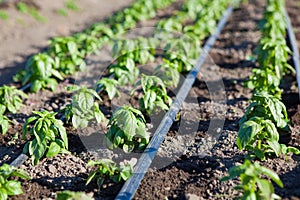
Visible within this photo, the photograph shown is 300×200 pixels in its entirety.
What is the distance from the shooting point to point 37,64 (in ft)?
16.1

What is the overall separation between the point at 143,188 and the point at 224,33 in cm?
459

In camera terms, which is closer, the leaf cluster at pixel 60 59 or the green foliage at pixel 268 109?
the green foliage at pixel 268 109

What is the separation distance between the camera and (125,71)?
504cm

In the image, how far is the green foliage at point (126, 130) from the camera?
3.60 m

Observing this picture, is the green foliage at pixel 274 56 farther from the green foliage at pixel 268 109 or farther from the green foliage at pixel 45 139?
the green foliage at pixel 45 139

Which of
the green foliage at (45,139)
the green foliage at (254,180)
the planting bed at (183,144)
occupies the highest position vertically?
the green foliage at (45,139)

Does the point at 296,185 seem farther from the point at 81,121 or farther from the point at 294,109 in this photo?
the point at 81,121

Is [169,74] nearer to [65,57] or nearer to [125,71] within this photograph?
[125,71]

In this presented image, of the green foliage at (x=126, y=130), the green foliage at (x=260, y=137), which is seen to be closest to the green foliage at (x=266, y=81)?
the green foliage at (x=260, y=137)

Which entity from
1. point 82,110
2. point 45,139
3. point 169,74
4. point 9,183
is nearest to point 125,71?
point 169,74

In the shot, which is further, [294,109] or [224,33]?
[224,33]

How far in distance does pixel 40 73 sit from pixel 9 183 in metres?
2.02

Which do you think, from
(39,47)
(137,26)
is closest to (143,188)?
(39,47)

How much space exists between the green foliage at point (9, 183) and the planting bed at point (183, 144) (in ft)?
0.42
